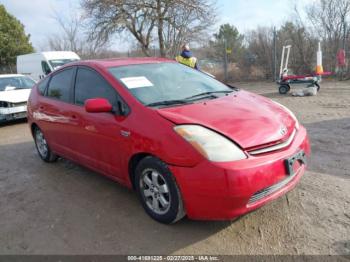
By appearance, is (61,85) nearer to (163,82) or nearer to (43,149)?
(43,149)

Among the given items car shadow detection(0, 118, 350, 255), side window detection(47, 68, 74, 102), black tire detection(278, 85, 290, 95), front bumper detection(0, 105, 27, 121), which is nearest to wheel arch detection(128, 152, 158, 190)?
car shadow detection(0, 118, 350, 255)

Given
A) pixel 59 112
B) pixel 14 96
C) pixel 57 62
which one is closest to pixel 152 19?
pixel 57 62

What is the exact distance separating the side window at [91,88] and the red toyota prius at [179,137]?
0.01 m

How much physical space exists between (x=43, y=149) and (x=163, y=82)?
9.23ft

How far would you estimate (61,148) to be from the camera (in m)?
4.66

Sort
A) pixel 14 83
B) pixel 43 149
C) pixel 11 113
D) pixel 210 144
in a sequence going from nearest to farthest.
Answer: pixel 210 144 → pixel 43 149 → pixel 11 113 → pixel 14 83

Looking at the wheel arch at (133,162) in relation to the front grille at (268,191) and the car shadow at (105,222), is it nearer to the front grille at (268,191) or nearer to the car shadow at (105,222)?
the car shadow at (105,222)

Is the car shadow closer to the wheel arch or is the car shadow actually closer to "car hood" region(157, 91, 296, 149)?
the wheel arch

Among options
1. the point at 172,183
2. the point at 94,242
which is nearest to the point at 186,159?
the point at 172,183

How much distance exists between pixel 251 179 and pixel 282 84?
9.52m

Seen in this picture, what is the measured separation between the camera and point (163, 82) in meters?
3.73

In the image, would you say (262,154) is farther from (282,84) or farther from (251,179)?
(282,84)

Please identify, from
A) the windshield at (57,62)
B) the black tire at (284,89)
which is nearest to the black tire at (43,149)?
the black tire at (284,89)

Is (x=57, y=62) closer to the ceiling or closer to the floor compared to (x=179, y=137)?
closer to the ceiling
